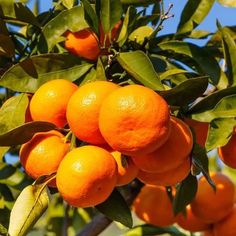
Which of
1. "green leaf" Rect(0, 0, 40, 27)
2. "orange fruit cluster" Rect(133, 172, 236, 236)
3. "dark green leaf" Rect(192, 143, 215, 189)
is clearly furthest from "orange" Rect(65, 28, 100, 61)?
"orange fruit cluster" Rect(133, 172, 236, 236)

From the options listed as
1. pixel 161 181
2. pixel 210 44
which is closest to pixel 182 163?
pixel 161 181

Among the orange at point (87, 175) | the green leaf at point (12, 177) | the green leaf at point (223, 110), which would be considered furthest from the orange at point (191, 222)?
the orange at point (87, 175)

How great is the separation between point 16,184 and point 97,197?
693 millimetres

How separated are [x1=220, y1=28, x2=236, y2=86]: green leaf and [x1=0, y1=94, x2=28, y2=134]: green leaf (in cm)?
44

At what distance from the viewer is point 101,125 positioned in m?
0.99

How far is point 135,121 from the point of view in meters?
0.98

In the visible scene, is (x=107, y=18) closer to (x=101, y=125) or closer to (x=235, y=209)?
A: (x=101, y=125)

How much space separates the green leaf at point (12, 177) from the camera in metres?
1.65

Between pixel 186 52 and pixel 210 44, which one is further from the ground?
pixel 186 52

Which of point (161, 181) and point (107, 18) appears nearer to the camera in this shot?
point (161, 181)

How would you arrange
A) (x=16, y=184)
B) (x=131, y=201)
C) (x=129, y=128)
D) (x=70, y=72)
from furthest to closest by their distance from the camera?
1. (x=131, y=201)
2. (x=16, y=184)
3. (x=70, y=72)
4. (x=129, y=128)

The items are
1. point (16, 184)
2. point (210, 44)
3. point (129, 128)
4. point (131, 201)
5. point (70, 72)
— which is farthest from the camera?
point (131, 201)

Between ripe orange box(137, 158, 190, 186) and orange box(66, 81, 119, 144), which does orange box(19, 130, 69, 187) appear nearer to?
orange box(66, 81, 119, 144)

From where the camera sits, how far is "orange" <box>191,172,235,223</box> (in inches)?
70.8
